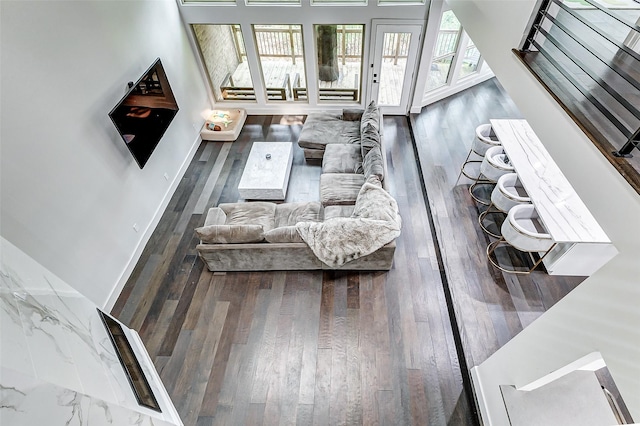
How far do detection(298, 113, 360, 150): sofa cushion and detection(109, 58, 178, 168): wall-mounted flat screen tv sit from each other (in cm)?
204

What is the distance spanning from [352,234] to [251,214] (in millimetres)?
1474

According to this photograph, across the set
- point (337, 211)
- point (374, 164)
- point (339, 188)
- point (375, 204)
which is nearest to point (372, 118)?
point (374, 164)

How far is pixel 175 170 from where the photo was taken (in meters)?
5.03

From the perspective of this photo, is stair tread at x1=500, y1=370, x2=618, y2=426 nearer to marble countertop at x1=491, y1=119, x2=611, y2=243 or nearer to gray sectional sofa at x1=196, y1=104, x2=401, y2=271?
marble countertop at x1=491, y1=119, x2=611, y2=243

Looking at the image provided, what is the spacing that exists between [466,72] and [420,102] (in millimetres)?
1534

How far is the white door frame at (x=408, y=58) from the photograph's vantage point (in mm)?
5133

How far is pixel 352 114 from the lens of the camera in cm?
552

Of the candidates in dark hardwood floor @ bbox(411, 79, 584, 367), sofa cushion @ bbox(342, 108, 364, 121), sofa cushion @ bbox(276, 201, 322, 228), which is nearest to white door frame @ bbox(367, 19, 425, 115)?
dark hardwood floor @ bbox(411, 79, 584, 367)

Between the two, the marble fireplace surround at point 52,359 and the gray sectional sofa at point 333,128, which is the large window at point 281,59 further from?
the marble fireplace surround at point 52,359

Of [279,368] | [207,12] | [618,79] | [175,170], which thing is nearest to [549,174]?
[618,79]

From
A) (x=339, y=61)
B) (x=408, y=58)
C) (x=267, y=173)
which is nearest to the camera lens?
(x=267, y=173)

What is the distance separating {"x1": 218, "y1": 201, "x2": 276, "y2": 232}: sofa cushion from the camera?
13.4ft

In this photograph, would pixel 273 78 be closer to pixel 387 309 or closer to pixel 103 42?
pixel 103 42

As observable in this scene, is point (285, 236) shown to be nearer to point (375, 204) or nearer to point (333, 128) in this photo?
point (375, 204)
